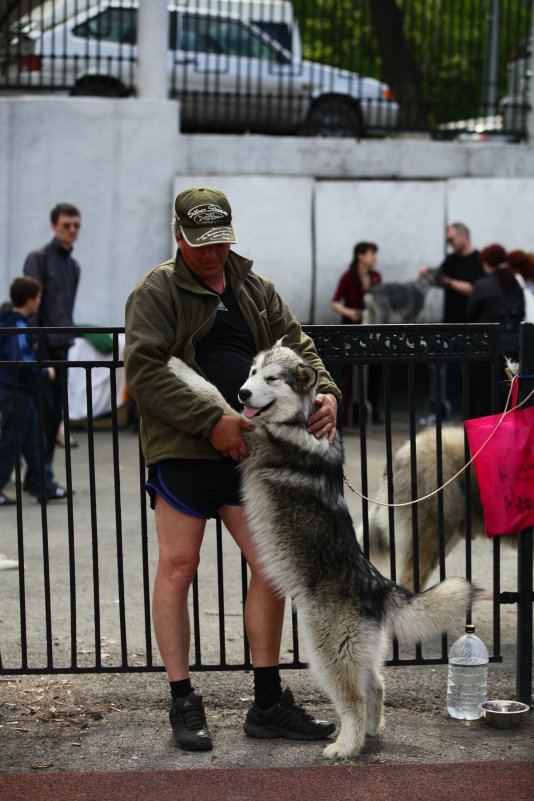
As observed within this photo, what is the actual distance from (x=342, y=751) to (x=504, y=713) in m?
0.76

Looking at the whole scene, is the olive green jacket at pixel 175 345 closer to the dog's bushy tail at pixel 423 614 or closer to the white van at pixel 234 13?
the dog's bushy tail at pixel 423 614

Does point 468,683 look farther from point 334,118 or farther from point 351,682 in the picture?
point 334,118

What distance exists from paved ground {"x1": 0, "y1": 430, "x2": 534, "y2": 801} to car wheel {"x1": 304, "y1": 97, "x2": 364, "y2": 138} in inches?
405

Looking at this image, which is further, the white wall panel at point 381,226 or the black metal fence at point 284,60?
the black metal fence at point 284,60

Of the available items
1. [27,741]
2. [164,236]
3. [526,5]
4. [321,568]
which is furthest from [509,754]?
[526,5]

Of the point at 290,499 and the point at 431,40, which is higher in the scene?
the point at 431,40

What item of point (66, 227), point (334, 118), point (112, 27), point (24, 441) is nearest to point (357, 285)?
point (334, 118)

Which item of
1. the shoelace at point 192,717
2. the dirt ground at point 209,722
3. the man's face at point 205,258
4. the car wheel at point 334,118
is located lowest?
the dirt ground at point 209,722

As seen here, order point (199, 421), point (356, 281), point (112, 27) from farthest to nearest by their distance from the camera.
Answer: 1. point (112, 27)
2. point (356, 281)
3. point (199, 421)

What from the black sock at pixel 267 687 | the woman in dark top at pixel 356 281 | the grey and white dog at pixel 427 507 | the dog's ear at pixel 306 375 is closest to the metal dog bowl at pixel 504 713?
the black sock at pixel 267 687

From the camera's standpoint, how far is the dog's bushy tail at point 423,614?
4457mm

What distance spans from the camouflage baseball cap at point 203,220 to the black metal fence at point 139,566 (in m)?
0.67

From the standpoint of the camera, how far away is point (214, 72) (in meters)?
15.8

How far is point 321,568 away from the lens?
14.5ft
